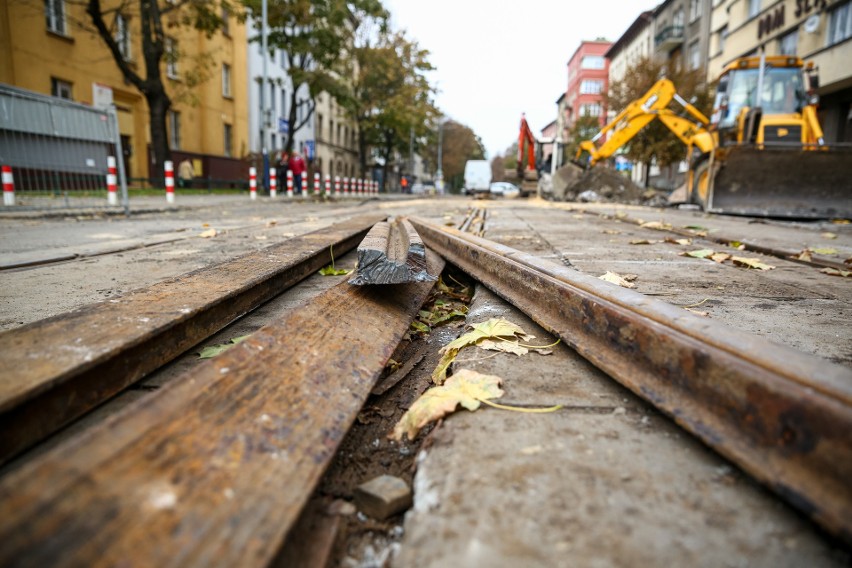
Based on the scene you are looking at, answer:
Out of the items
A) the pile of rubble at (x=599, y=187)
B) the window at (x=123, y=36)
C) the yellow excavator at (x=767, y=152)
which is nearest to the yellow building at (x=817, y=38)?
the yellow excavator at (x=767, y=152)

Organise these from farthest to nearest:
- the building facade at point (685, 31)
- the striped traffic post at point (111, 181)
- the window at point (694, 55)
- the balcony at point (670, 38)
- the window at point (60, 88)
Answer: the balcony at point (670, 38)
the window at point (694, 55)
the building facade at point (685, 31)
the window at point (60, 88)
the striped traffic post at point (111, 181)

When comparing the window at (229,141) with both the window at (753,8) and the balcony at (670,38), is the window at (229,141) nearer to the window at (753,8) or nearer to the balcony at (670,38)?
the window at (753,8)

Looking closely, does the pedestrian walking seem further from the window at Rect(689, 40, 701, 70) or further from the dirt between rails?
the window at Rect(689, 40, 701, 70)

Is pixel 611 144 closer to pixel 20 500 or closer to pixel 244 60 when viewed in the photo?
pixel 20 500

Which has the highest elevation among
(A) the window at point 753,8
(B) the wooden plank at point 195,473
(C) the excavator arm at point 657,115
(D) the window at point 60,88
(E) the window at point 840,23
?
(A) the window at point 753,8

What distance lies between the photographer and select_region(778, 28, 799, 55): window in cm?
1942

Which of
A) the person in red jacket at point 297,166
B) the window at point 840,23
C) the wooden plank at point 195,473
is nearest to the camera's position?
the wooden plank at point 195,473

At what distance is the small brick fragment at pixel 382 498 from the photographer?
1021 millimetres

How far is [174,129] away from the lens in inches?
885

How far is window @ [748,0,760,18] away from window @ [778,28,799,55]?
220cm

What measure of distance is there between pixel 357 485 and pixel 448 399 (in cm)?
35

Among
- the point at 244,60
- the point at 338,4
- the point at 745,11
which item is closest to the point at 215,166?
the point at 244,60

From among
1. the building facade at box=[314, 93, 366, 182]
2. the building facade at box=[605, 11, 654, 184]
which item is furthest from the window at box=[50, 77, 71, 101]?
the building facade at box=[605, 11, 654, 184]

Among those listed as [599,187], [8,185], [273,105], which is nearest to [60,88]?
[8,185]
